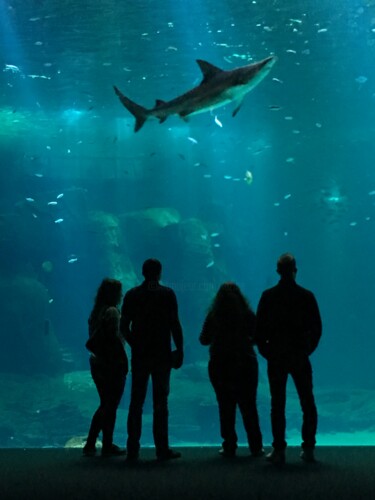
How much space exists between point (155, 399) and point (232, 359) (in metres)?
0.87

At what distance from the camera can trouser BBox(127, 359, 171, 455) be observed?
18.2 ft

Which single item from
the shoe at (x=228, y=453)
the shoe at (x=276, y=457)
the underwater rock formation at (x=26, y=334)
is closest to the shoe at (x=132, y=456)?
the shoe at (x=228, y=453)

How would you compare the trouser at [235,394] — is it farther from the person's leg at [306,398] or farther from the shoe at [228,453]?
the person's leg at [306,398]

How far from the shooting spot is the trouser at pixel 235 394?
5555mm

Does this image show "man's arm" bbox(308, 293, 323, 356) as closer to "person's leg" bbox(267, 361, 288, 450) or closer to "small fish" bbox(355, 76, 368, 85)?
"person's leg" bbox(267, 361, 288, 450)

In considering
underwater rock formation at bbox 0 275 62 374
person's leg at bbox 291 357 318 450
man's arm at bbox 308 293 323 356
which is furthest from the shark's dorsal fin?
underwater rock formation at bbox 0 275 62 374

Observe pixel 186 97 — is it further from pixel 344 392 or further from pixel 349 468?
pixel 344 392

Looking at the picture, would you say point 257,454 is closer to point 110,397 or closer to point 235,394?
point 235,394

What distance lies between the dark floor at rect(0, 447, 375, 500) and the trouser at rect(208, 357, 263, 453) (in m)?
0.20

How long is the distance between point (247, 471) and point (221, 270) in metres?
28.5

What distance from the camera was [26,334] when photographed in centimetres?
2645

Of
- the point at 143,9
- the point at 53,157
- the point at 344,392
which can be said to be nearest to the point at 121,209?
the point at 53,157

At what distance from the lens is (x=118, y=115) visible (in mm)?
30938

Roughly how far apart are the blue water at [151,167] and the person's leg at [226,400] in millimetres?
12507
